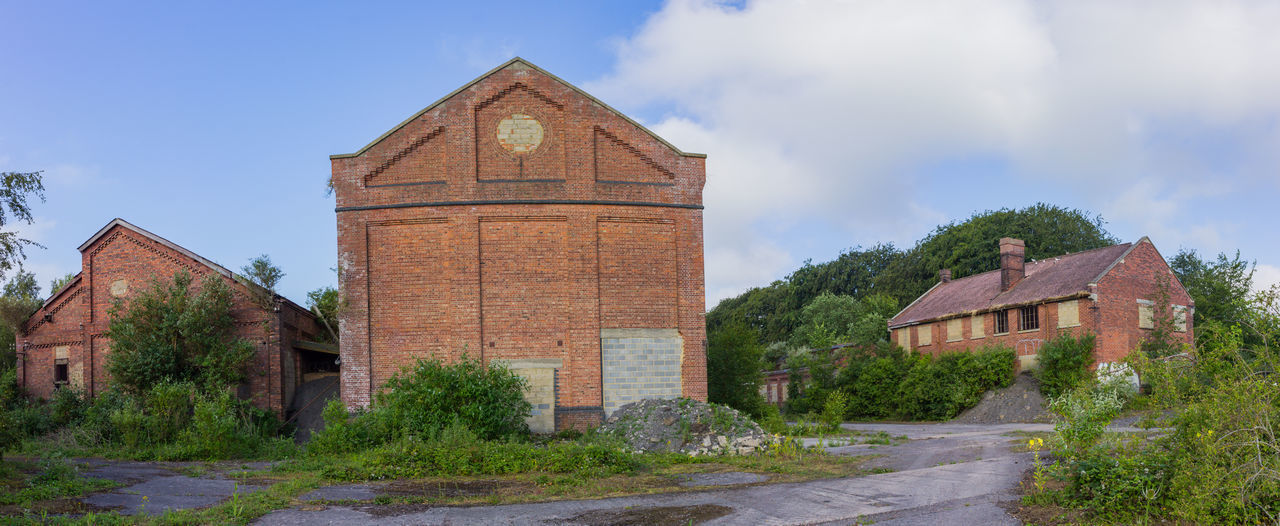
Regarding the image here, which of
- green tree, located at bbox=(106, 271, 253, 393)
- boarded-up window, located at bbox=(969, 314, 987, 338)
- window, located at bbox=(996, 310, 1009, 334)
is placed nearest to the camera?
green tree, located at bbox=(106, 271, 253, 393)

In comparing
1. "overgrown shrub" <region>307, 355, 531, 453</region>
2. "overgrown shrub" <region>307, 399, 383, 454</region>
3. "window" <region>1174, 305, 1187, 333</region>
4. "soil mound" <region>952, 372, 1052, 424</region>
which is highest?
"window" <region>1174, 305, 1187, 333</region>

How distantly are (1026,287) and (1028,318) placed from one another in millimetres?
1724

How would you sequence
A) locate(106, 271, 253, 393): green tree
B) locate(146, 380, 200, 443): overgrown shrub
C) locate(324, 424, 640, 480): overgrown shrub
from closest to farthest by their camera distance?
locate(324, 424, 640, 480): overgrown shrub
locate(146, 380, 200, 443): overgrown shrub
locate(106, 271, 253, 393): green tree

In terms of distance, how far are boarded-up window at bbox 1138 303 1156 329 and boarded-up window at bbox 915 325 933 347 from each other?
8956 millimetres

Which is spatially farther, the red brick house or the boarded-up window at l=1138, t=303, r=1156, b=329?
the boarded-up window at l=1138, t=303, r=1156, b=329

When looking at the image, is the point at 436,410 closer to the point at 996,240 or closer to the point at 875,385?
the point at 875,385

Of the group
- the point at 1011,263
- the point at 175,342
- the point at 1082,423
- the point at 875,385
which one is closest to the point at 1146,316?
the point at 1011,263

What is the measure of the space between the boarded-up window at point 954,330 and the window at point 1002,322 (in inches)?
91.5

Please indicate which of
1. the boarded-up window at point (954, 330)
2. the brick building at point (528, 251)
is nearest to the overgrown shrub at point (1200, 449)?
the brick building at point (528, 251)

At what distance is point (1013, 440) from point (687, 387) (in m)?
7.74

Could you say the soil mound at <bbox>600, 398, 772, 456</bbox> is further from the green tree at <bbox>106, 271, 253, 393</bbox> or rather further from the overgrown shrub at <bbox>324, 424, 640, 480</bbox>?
the green tree at <bbox>106, 271, 253, 393</bbox>

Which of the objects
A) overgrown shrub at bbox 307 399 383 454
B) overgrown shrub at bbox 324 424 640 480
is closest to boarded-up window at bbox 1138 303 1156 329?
overgrown shrub at bbox 324 424 640 480

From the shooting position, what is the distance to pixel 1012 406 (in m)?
32.1

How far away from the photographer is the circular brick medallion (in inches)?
888
